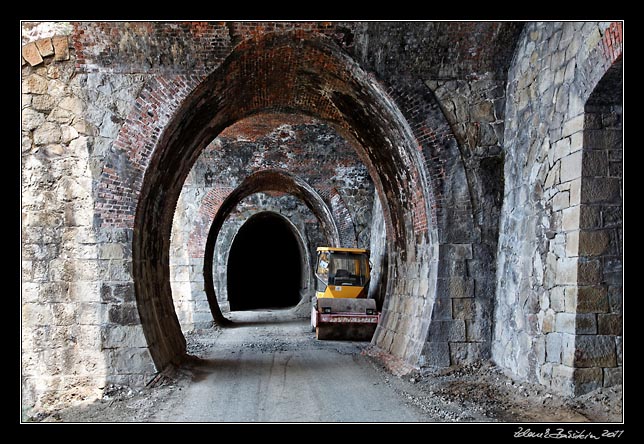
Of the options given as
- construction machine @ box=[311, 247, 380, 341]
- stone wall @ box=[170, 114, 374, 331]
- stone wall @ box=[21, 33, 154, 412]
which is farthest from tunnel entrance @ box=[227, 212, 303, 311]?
stone wall @ box=[21, 33, 154, 412]

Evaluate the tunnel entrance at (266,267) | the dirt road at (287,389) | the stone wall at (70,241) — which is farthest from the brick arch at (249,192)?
the tunnel entrance at (266,267)

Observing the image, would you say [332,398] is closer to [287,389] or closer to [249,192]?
[287,389]

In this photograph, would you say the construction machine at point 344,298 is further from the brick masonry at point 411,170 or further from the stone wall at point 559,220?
the stone wall at point 559,220

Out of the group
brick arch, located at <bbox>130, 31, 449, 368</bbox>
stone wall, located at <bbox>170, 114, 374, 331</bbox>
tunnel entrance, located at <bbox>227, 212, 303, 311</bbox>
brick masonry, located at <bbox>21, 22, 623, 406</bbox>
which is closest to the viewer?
brick masonry, located at <bbox>21, 22, 623, 406</bbox>

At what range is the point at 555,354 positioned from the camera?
7129 mm

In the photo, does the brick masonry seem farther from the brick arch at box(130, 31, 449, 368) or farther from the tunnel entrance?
the tunnel entrance

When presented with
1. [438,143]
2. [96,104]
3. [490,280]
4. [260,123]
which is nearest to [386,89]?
[438,143]

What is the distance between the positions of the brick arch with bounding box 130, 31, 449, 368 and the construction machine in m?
2.27

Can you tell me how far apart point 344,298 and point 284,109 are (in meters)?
5.12

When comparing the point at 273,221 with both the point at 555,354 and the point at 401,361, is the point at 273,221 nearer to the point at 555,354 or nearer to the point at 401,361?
the point at 401,361

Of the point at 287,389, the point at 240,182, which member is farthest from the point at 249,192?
the point at 287,389

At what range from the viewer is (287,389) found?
8.24 metres

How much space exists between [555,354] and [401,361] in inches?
121

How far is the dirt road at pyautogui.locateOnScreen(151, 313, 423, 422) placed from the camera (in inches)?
265
